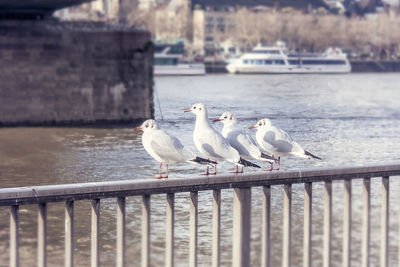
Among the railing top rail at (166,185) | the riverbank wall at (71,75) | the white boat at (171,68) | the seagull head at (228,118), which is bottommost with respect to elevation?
the white boat at (171,68)

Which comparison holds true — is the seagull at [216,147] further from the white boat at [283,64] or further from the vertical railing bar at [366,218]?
the white boat at [283,64]

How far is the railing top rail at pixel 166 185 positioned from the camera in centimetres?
377

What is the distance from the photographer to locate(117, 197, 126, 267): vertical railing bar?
12.9 feet

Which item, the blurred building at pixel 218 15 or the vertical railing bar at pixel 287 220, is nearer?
the vertical railing bar at pixel 287 220

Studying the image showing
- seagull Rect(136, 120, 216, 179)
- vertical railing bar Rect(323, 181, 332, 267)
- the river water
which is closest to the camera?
vertical railing bar Rect(323, 181, 332, 267)

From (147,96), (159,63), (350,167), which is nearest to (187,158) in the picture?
(350,167)

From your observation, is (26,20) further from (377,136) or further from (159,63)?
(159,63)

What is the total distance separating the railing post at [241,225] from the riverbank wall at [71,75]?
23.1 metres

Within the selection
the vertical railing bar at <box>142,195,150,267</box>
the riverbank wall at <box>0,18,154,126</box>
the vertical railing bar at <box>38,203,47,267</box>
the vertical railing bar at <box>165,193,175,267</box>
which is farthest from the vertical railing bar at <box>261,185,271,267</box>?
the riverbank wall at <box>0,18,154,126</box>

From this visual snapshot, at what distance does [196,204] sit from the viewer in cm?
406

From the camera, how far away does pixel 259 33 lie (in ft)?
287

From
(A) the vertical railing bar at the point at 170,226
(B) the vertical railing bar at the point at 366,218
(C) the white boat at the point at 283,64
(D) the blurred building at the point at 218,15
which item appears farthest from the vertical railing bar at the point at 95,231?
(D) the blurred building at the point at 218,15

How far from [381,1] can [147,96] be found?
69.6 m

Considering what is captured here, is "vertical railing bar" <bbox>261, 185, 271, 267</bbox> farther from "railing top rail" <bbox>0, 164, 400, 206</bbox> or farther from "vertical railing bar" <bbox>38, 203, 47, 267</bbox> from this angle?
"vertical railing bar" <bbox>38, 203, 47, 267</bbox>
